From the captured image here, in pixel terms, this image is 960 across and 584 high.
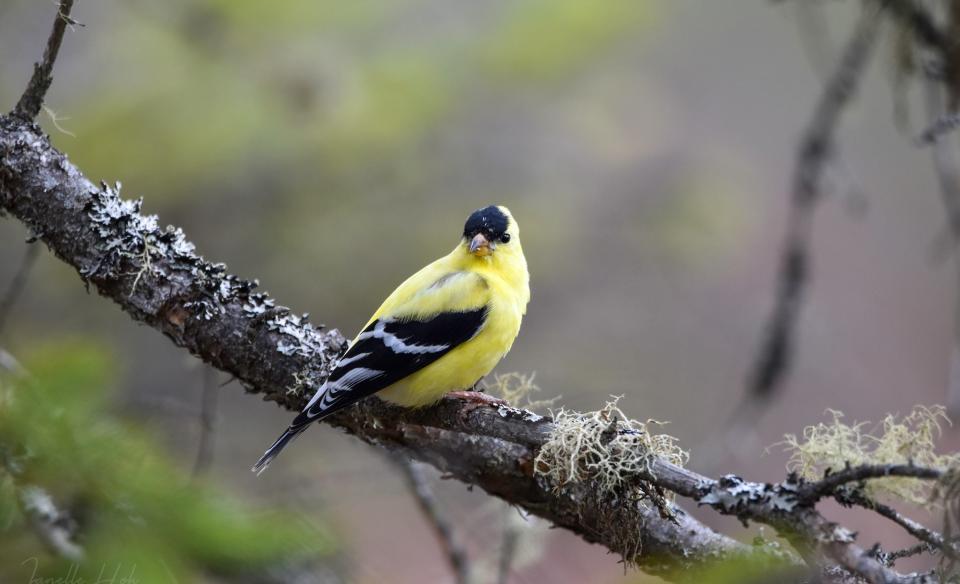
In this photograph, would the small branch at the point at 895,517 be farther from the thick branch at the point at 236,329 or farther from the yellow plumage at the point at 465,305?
the yellow plumage at the point at 465,305

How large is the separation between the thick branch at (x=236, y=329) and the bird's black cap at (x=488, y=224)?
37.9 inches

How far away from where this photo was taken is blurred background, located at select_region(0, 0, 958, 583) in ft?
14.6

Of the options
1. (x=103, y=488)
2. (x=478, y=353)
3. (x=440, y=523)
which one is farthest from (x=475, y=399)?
(x=103, y=488)

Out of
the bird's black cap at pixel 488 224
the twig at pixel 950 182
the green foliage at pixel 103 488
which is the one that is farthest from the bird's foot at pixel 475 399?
the twig at pixel 950 182

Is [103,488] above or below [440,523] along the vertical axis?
below

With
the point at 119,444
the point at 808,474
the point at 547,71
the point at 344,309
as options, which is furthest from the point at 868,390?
the point at 119,444

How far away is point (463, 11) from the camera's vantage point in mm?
5996

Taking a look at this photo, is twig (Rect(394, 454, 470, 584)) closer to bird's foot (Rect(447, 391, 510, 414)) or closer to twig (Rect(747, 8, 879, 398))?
bird's foot (Rect(447, 391, 510, 414))

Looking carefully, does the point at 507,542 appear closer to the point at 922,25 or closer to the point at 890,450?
the point at 890,450

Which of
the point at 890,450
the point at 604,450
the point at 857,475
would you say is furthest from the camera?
the point at 604,450

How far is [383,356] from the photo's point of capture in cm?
272

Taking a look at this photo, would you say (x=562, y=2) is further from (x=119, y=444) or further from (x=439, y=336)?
(x=119, y=444)

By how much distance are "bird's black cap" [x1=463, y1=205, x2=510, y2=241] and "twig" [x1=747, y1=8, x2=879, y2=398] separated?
1.09 meters

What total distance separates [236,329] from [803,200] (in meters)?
2.07
